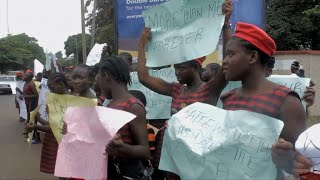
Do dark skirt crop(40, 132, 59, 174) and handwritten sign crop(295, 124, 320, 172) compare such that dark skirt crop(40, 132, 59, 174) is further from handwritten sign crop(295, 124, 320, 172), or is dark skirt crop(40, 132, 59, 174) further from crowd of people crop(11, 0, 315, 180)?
handwritten sign crop(295, 124, 320, 172)

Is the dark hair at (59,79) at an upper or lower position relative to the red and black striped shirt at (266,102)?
lower

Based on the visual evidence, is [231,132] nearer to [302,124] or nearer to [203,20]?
[302,124]

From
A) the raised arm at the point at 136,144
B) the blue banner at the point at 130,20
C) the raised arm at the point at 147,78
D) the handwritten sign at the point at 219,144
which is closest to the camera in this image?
the handwritten sign at the point at 219,144

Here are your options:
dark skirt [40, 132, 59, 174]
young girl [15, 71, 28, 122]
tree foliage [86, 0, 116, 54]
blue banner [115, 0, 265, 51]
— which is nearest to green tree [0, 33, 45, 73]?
tree foliage [86, 0, 116, 54]

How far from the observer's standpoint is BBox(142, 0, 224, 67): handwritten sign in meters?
2.89

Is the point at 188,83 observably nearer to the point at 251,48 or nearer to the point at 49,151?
the point at 251,48

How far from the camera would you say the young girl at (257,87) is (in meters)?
2.07

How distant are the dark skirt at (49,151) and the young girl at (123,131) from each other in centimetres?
152

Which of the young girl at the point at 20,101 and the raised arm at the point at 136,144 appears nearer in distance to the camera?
the raised arm at the point at 136,144

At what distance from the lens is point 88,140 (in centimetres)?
270

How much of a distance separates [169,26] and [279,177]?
4.84 feet

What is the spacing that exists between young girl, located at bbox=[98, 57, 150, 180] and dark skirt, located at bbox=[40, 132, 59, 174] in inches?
59.9

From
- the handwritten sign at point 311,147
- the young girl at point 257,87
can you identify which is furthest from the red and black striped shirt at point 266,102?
the handwritten sign at point 311,147

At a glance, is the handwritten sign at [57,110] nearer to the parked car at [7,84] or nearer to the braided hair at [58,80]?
the braided hair at [58,80]
